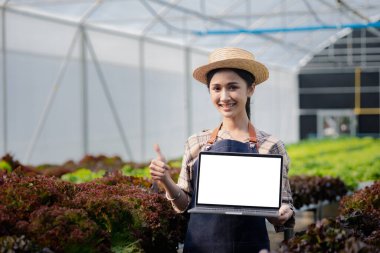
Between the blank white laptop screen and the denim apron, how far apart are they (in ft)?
0.49

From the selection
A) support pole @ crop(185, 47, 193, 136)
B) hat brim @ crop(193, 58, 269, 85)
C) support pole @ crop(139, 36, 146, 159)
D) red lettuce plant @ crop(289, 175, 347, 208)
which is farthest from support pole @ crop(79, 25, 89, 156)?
hat brim @ crop(193, 58, 269, 85)

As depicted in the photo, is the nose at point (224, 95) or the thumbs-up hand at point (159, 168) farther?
the nose at point (224, 95)

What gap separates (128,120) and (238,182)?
1494cm

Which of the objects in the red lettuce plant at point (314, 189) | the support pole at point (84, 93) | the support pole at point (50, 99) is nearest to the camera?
the red lettuce plant at point (314, 189)

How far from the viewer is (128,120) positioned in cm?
1839

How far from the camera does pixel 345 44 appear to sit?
107 ft

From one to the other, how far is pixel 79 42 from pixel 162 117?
15.4ft

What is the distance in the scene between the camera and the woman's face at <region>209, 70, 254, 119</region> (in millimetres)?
3768

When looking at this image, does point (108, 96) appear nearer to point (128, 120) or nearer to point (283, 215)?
point (128, 120)

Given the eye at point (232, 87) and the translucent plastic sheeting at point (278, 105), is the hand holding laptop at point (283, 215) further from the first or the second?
the translucent plastic sheeting at point (278, 105)

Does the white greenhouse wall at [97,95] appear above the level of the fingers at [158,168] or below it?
above

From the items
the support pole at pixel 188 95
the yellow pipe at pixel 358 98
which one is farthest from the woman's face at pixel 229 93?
the yellow pipe at pixel 358 98

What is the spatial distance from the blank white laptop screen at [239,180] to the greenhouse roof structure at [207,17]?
1053 cm

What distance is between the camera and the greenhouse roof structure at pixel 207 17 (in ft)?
50.7
